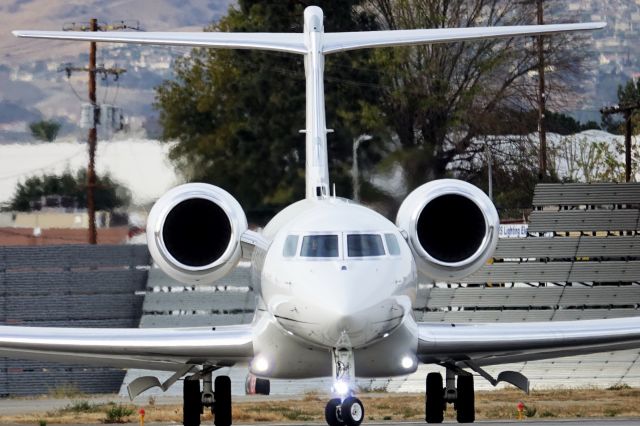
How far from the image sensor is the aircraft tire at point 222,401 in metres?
19.7

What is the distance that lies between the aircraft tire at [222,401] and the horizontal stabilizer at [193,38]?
4482 mm

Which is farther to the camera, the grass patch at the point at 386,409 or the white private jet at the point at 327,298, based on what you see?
the grass patch at the point at 386,409

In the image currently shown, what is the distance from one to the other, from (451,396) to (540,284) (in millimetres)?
→ 14206

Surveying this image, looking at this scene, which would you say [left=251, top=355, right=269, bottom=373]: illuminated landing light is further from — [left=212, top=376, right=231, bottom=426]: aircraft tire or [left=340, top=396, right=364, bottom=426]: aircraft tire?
[left=340, top=396, right=364, bottom=426]: aircraft tire

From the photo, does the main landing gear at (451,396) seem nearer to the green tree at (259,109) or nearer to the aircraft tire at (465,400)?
the aircraft tire at (465,400)

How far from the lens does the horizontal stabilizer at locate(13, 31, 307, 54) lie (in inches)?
755

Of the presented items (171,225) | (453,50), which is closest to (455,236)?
(171,225)

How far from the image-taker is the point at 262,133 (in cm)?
3192

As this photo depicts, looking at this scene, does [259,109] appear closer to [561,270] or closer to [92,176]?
[92,176]

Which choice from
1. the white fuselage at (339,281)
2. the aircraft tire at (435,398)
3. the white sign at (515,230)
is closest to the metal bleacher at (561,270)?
the white sign at (515,230)

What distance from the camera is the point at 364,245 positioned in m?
16.7

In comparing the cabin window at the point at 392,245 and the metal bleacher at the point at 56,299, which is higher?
the cabin window at the point at 392,245

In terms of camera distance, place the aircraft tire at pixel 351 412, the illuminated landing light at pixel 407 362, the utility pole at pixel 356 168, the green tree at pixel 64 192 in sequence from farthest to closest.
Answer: the green tree at pixel 64 192, the utility pole at pixel 356 168, the illuminated landing light at pixel 407 362, the aircraft tire at pixel 351 412

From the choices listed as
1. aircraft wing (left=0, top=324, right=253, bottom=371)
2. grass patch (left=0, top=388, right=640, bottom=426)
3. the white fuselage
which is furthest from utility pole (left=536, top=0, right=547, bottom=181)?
aircraft wing (left=0, top=324, right=253, bottom=371)
